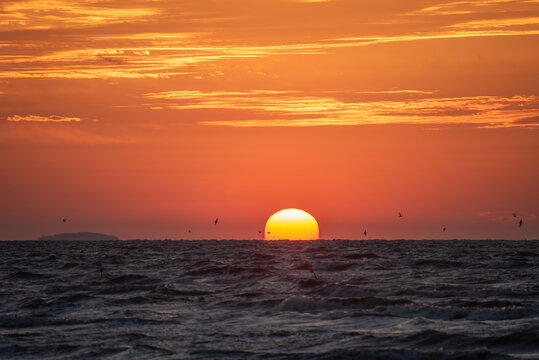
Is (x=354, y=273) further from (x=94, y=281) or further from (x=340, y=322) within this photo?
(x=340, y=322)

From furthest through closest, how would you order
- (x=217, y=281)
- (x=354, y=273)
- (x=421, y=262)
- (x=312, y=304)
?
(x=421, y=262) < (x=354, y=273) < (x=217, y=281) < (x=312, y=304)

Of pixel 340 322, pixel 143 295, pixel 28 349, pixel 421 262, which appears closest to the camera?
pixel 28 349

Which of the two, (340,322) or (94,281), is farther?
(94,281)

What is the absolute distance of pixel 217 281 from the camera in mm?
38594

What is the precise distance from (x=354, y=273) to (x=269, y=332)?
2247cm

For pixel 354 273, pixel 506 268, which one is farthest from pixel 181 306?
pixel 506 268

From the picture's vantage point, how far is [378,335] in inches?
793

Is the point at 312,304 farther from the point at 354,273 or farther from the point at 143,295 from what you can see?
the point at 354,273

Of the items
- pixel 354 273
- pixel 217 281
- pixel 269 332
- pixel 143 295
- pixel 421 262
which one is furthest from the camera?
pixel 421 262

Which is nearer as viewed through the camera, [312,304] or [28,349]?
[28,349]

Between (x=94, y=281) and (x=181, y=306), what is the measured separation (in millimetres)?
13196

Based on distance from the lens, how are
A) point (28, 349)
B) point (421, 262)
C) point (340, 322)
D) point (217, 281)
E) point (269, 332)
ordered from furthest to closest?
point (421, 262) < point (217, 281) < point (340, 322) < point (269, 332) < point (28, 349)

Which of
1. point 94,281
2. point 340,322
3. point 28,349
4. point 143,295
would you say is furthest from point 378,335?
point 94,281

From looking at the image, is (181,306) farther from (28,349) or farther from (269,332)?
(28,349)
